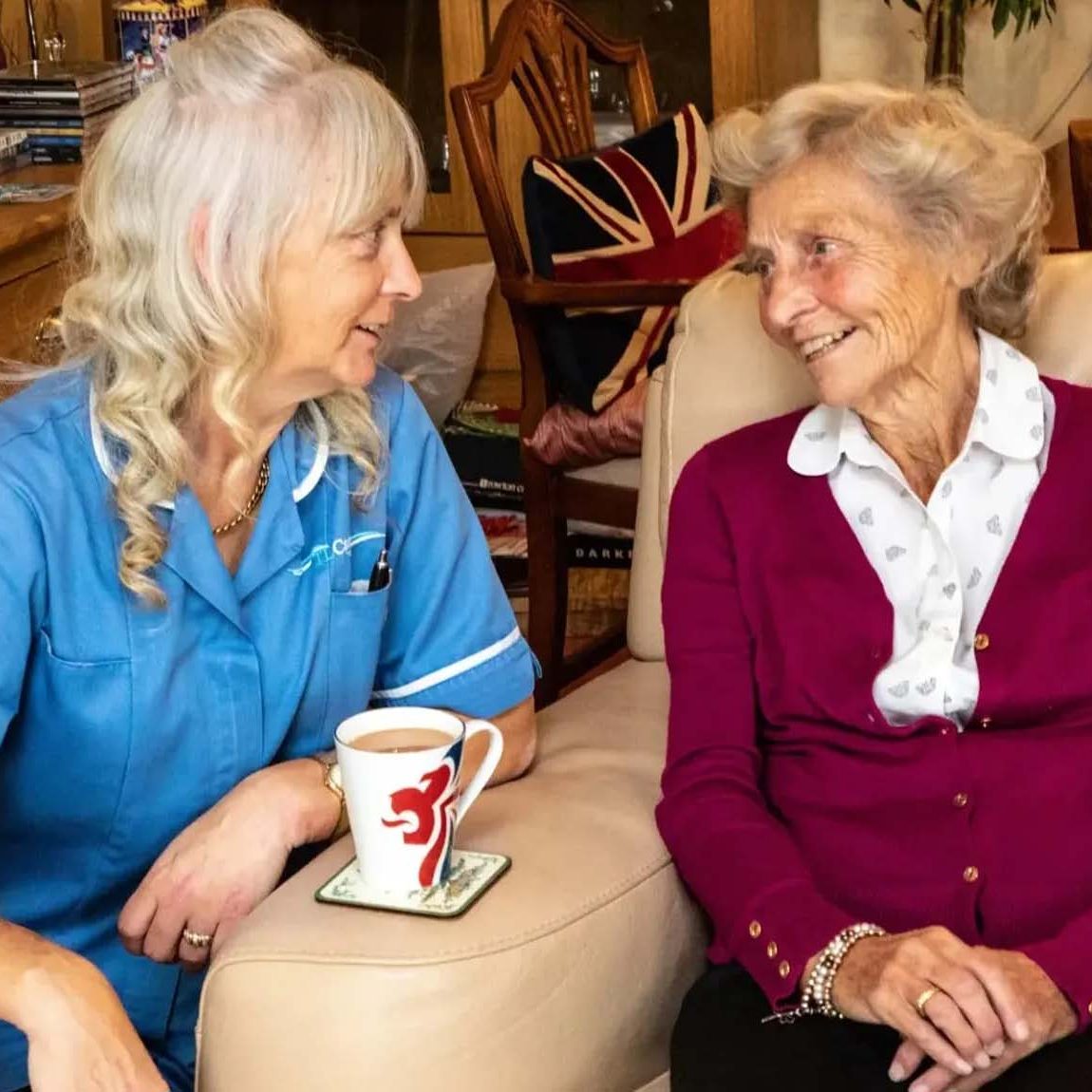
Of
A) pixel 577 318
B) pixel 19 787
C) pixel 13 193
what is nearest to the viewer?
pixel 19 787

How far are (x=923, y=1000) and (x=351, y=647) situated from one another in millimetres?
523

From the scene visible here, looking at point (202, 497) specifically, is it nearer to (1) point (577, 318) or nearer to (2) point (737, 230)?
(2) point (737, 230)

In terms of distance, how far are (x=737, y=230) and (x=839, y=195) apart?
0.60ft

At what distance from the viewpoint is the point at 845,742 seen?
150 cm

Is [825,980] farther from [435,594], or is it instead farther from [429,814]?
[435,594]

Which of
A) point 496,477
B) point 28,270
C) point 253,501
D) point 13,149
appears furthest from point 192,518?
point 496,477

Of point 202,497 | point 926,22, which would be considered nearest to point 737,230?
point 202,497

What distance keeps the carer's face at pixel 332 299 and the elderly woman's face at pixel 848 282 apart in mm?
327

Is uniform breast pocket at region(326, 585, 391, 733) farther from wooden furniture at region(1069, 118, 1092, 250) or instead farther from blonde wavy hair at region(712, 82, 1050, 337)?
wooden furniture at region(1069, 118, 1092, 250)

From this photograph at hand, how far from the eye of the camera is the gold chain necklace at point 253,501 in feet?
4.70

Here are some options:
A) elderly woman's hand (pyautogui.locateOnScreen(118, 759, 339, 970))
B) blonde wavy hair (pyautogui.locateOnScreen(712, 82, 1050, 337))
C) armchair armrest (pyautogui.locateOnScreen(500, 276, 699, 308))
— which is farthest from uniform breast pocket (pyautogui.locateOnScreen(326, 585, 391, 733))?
armchair armrest (pyautogui.locateOnScreen(500, 276, 699, 308))

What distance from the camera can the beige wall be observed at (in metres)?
3.78

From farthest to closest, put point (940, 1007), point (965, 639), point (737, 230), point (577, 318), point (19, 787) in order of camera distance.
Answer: point (577, 318), point (737, 230), point (965, 639), point (19, 787), point (940, 1007)

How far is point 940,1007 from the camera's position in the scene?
1.27 meters
